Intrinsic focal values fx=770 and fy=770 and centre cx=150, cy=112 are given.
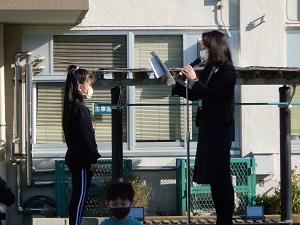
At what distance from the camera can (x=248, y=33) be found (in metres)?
10.2

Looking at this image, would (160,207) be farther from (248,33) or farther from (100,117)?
(248,33)

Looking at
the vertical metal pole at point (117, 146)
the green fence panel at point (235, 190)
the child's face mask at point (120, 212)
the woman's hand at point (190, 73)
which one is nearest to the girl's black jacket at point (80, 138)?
the vertical metal pole at point (117, 146)

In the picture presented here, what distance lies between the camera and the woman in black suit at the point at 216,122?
6.39 metres

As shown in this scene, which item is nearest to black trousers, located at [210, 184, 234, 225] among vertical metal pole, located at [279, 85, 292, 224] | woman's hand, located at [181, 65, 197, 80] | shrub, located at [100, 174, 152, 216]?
woman's hand, located at [181, 65, 197, 80]

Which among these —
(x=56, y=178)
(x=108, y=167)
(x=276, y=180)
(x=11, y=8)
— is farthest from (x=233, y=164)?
(x=11, y=8)

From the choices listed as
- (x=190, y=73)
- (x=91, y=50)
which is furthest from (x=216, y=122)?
(x=91, y=50)

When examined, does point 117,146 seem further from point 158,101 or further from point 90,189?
point 158,101

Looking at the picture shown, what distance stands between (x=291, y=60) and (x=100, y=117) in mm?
2662

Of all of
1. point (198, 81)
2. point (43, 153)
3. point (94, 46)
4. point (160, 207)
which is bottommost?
point (160, 207)

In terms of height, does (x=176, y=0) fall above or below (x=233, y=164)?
above

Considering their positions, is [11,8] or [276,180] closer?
[11,8]

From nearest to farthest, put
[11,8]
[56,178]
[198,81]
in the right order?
[198,81] → [11,8] → [56,178]

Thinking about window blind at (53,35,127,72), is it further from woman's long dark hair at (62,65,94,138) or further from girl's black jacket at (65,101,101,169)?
girl's black jacket at (65,101,101,169)

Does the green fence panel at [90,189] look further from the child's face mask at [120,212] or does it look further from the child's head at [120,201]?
the child's face mask at [120,212]
